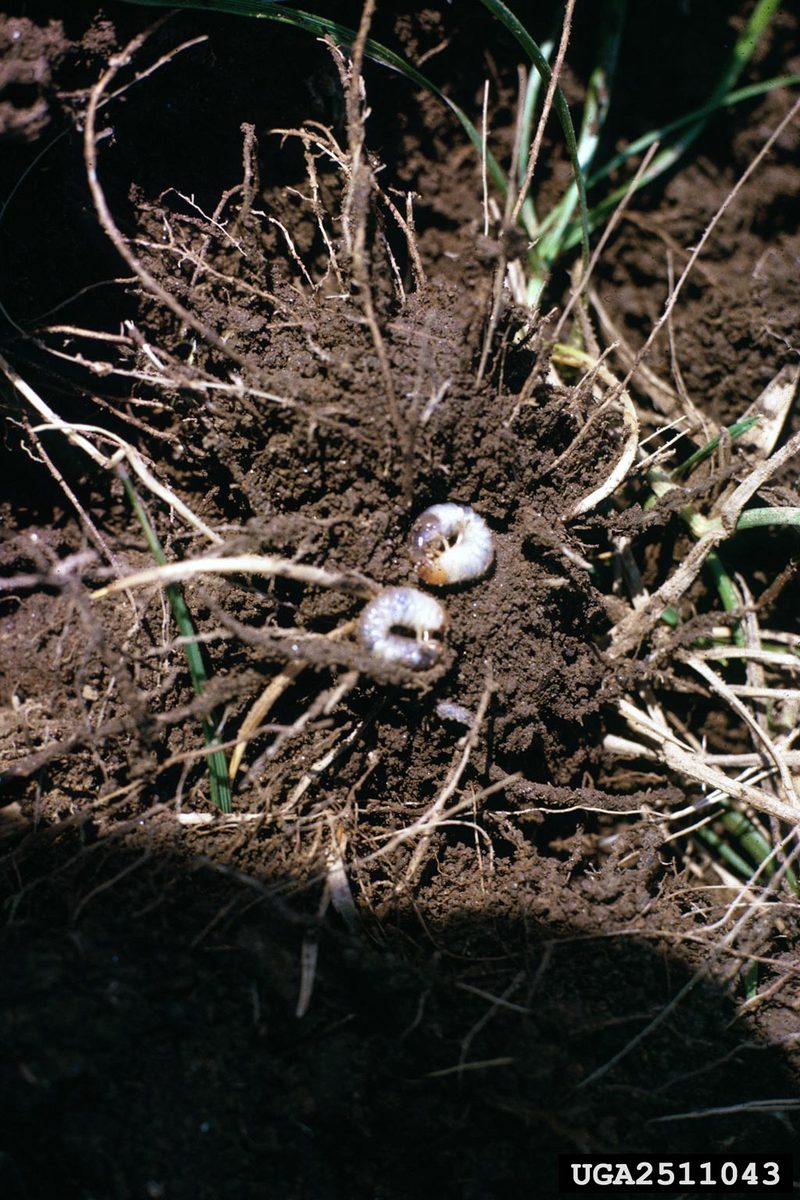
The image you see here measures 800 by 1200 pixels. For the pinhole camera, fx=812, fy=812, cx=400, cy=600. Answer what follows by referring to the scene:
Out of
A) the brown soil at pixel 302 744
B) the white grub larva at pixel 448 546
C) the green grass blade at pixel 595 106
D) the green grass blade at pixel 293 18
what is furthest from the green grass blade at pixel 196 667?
the green grass blade at pixel 595 106

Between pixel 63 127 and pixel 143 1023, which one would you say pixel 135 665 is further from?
pixel 63 127

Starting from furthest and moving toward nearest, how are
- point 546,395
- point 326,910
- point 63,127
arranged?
point 546,395 → point 63,127 → point 326,910

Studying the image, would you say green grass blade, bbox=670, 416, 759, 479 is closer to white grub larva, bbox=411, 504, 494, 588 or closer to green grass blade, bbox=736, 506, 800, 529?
green grass blade, bbox=736, 506, 800, 529

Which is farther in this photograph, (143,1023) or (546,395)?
(546,395)

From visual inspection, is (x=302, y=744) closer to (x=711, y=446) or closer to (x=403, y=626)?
(x=403, y=626)

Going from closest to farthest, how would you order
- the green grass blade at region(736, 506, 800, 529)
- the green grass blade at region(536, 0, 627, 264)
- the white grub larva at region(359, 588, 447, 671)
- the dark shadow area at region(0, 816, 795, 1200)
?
the dark shadow area at region(0, 816, 795, 1200), the white grub larva at region(359, 588, 447, 671), the green grass blade at region(736, 506, 800, 529), the green grass blade at region(536, 0, 627, 264)

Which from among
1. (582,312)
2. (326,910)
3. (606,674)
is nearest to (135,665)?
(326,910)

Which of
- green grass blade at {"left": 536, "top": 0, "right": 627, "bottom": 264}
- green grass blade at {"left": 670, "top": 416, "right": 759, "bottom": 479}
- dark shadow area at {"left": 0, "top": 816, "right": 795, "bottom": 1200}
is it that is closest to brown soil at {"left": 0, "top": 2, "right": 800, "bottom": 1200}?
dark shadow area at {"left": 0, "top": 816, "right": 795, "bottom": 1200}

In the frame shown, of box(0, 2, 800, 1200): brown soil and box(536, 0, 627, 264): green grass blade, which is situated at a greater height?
box(536, 0, 627, 264): green grass blade
